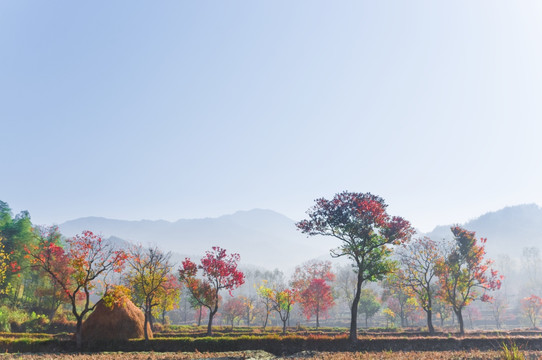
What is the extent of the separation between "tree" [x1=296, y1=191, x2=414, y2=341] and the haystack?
20832 mm

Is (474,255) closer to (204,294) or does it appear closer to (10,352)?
(204,294)

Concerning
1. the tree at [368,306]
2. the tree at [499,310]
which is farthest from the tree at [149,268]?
the tree at [499,310]

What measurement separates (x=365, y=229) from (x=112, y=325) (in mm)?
26924

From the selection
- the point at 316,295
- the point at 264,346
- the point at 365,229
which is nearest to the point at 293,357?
the point at 264,346

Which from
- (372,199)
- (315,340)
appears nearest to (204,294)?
(315,340)

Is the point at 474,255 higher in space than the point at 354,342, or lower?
higher

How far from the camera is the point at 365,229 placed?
3316 cm

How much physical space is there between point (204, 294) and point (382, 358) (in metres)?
28.1

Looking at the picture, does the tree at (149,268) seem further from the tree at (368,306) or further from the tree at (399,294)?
the tree at (368,306)

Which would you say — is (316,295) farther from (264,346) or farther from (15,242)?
(15,242)

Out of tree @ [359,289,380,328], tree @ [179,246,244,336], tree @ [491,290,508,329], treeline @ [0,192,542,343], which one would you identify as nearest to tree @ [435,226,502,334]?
treeline @ [0,192,542,343]

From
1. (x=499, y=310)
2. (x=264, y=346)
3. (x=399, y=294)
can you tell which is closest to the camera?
(x=264, y=346)

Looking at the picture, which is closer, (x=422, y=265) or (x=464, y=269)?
(x=464, y=269)

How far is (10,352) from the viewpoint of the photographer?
25.6 meters
